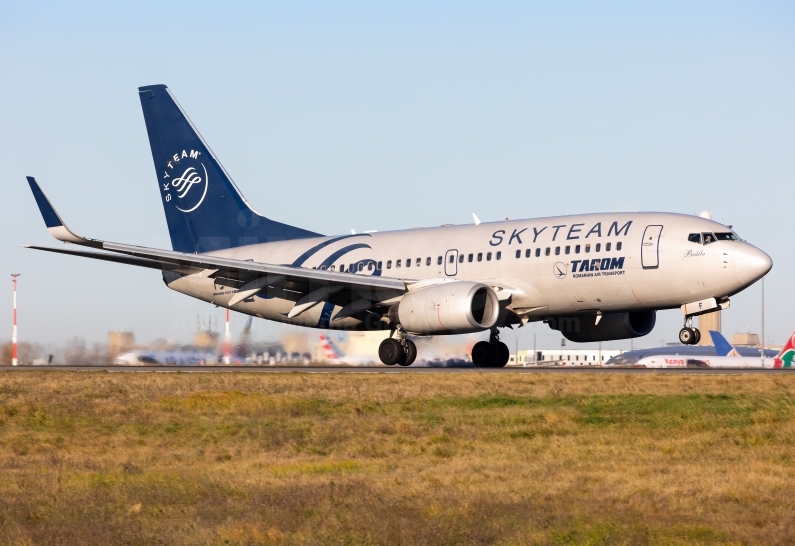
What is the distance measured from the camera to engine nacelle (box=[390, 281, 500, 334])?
2972 centimetres

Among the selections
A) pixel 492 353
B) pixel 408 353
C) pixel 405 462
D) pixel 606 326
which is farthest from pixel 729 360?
pixel 405 462

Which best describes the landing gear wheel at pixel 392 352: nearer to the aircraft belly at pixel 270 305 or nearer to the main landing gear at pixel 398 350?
the main landing gear at pixel 398 350

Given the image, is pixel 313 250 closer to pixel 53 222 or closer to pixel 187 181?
pixel 187 181

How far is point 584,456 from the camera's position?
1446 centimetres

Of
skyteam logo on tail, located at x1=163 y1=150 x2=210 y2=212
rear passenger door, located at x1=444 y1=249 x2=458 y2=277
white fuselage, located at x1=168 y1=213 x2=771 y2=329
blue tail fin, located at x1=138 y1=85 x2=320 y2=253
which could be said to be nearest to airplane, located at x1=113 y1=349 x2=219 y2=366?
white fuselage, located at x1=168 y1=213 x2=771 y2=329

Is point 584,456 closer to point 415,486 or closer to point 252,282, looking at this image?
point 415,486

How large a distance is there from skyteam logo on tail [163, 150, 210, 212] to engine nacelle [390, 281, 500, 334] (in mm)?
12051

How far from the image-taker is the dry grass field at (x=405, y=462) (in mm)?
10031

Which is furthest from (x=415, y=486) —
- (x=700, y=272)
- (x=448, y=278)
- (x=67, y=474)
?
(x=448, y=278)

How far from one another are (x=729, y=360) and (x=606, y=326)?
21.3m

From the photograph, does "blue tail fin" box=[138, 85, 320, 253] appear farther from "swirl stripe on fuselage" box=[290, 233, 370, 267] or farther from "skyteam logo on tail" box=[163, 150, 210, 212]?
"swirl stripe on fuselage" box=[290, 233, 370, 267]

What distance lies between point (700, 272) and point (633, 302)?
208 centimetres

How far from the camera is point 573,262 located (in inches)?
1186

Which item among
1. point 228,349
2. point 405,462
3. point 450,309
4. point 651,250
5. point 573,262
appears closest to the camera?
point 405,462
